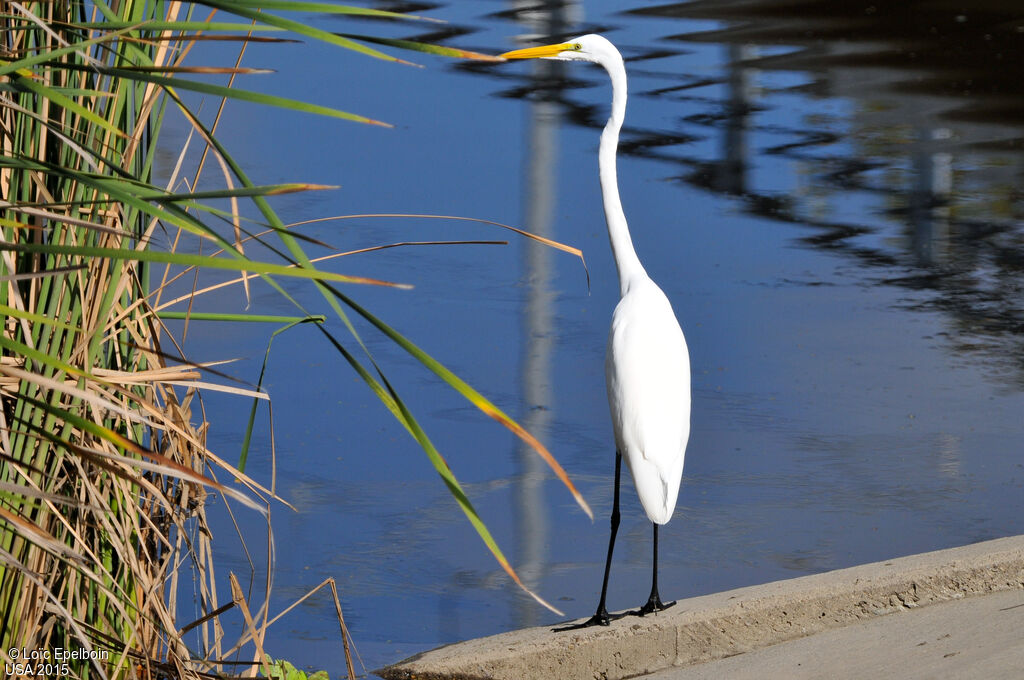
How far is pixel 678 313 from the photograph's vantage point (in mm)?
5129

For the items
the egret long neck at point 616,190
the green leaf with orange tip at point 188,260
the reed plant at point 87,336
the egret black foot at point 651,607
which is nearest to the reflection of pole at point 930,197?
the egret long neck at point 616,190

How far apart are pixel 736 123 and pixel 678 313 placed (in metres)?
3.28

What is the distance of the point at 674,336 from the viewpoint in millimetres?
2910

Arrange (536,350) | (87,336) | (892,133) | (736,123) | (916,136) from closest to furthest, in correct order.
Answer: (87,336) < (536,350) < (916,136) < (892,133) < (736,123)

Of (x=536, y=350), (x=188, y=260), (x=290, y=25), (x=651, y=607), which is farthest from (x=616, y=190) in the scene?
(x=188, y=260)

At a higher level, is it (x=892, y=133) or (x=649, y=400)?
(x=649, y=400)

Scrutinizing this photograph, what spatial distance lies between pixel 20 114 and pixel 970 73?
852cm

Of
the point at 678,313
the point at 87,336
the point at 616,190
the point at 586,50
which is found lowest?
the point at 678,313

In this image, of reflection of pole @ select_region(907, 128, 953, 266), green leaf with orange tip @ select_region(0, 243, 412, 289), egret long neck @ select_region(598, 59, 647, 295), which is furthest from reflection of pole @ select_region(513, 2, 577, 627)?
green leaf with orange tip @ select_region(0, 243, 412, 289)

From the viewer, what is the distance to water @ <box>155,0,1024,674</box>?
335 cm

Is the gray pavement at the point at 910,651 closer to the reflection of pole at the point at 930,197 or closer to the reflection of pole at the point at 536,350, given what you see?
the reflection of pole at the point at 536,350

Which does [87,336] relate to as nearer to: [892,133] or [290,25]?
[290,25]

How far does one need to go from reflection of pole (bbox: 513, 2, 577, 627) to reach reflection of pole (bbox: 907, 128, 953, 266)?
1899 mm

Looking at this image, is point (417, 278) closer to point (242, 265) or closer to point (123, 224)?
point (123, 224)
